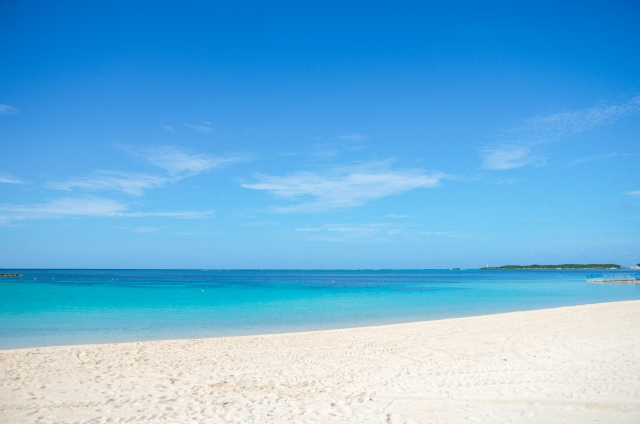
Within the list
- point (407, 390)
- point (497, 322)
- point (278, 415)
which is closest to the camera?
point (278, 415)

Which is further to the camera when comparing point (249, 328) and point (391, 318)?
point (391, 318)

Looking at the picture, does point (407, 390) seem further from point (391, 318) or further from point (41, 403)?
point (391, 318)

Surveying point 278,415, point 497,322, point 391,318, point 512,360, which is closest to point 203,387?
point 278,415

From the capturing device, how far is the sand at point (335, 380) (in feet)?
22.6

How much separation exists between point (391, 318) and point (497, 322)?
19.1 feet

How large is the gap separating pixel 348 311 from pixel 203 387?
18855 millimetres

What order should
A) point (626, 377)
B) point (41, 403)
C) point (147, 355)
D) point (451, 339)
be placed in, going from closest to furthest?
point (41, 403) → point (626, 377) → point (147, 355) → point (451, 339)

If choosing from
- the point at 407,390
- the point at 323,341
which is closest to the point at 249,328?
the point at 323,341

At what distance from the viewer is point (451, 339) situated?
47.3 feet

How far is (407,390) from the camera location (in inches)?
322

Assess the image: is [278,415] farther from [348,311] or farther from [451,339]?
[348,311]

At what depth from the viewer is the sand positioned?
690cm

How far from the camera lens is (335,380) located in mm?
9094

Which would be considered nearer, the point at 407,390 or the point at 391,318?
the point at 407,390
